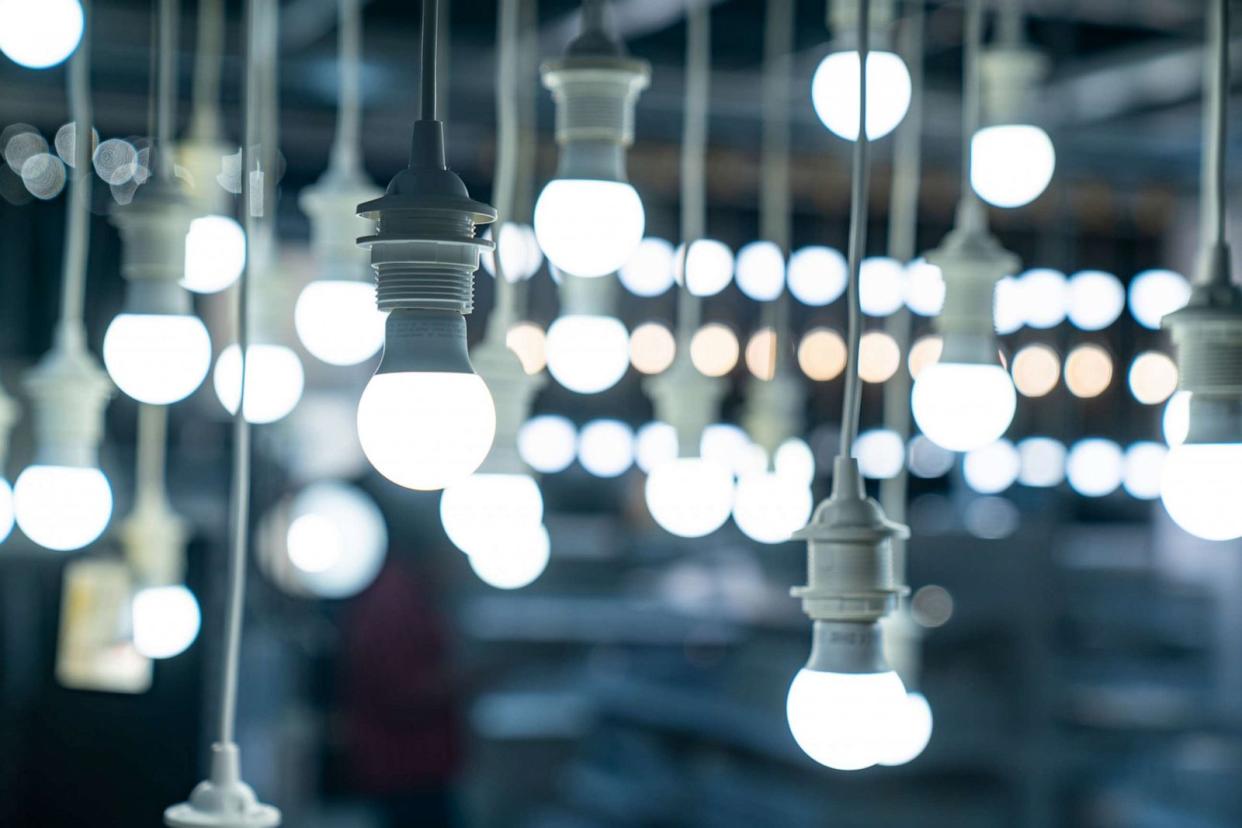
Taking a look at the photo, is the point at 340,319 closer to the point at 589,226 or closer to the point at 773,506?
the point at 589,226

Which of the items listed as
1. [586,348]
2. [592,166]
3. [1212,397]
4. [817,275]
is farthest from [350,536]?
[1212,397]

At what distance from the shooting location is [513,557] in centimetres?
166

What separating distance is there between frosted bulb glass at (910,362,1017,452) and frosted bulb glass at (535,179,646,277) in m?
0.46

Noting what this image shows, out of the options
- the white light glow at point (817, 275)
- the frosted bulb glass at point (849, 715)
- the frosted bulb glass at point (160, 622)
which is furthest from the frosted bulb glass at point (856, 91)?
the white light glow at point (817, 275)

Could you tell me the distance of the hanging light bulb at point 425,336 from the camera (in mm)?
971

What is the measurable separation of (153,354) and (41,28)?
16.8 inches

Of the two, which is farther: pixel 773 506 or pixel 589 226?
pixel 773 506

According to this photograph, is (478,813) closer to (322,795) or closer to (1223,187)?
(322,795)

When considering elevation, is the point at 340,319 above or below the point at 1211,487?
above

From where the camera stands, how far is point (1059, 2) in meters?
Result: 4.01

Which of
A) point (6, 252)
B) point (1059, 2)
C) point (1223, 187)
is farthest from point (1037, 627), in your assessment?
point (6, 252)

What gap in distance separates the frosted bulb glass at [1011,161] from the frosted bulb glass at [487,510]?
723mm

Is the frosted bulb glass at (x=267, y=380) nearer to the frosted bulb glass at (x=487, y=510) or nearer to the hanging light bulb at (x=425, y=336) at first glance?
the frosted bulb glass at (x=487, y=510)

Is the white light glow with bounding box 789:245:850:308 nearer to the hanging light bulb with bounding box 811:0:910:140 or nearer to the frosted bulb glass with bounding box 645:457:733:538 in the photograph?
the frosted bulb glass with bounding box 645:457:733:538
